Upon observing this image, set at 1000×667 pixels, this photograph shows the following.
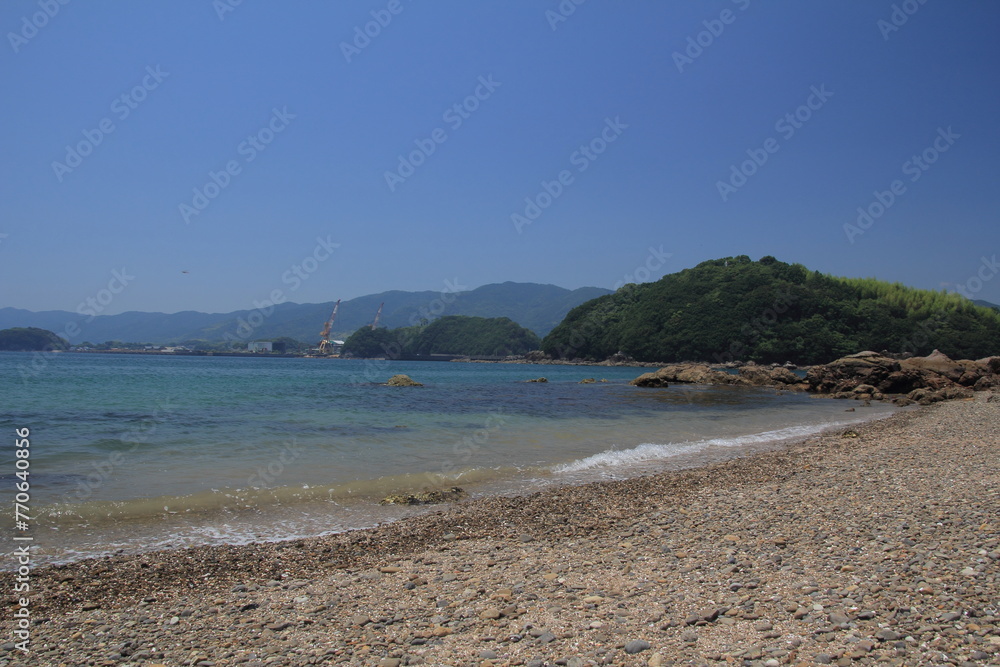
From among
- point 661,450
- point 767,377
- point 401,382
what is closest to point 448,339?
point 401,382

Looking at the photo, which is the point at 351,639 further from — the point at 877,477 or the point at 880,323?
the point at 880,323

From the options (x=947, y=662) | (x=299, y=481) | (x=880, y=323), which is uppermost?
(x=880, y=323)

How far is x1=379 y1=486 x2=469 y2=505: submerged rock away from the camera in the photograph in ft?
28.5

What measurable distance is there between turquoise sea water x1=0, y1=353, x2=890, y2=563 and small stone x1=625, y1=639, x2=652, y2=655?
15.4ft

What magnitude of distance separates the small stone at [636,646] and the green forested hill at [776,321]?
358ft

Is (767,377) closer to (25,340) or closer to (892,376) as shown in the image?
(892,376)

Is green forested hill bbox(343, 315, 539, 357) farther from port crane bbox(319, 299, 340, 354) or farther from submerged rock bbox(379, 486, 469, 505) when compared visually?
submerged rock bbox(379, 486, 469, 505)

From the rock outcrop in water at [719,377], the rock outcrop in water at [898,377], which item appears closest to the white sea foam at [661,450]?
the rock outcrop in water at [898,377]

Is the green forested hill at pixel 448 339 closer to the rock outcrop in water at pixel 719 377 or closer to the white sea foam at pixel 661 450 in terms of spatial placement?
the rock outcrop in water at pixel 719 377

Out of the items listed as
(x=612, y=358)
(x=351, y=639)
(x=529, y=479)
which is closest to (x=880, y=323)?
(x=612, y=358)

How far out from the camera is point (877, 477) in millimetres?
9242

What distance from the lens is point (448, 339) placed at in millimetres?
172875

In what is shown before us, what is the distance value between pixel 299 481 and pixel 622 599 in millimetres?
6955

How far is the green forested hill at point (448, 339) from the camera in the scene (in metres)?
163
